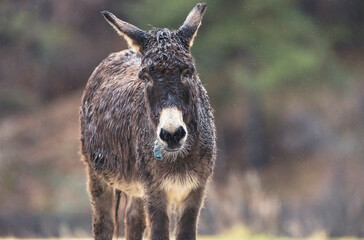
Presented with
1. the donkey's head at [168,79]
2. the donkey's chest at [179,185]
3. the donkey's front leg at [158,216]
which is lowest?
the donkey's front leg at [158,216]

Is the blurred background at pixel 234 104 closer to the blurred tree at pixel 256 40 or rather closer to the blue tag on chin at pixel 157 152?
the blurred tree at pixel 256 40

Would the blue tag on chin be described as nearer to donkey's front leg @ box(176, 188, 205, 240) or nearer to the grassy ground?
donkey's front leg @ box(176, 188, 205, 240)

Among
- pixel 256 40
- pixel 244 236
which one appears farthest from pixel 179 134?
pixel 256 40

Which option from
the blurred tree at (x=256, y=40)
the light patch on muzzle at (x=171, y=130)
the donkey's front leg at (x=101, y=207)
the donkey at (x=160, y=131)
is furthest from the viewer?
the blurred tree at (x=256, y=40)

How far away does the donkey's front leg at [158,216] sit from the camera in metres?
6.69

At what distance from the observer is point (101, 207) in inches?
335

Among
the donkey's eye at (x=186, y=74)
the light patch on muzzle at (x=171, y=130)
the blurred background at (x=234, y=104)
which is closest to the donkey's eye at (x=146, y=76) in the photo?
the donkey's eye at (x=186, y=74)

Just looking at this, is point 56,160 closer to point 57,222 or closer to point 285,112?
point 57,222

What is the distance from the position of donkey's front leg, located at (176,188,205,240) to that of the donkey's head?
25.1 inches

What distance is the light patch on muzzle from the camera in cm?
595

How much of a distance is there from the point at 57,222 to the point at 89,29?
1045cm

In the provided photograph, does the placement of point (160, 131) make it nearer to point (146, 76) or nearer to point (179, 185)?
point (146, 76)

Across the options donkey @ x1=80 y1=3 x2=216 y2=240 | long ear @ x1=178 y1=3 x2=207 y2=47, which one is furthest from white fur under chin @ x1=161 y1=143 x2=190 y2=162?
long ear @ x1=178 y1=3 x2=207 y2=47

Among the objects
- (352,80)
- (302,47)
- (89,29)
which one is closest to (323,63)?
(302,47)
